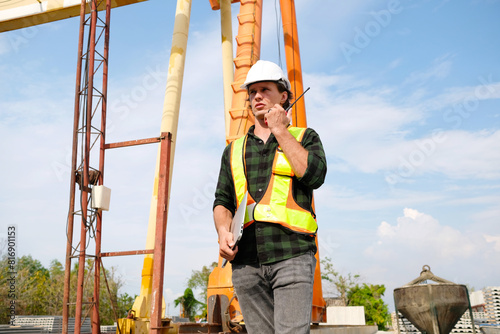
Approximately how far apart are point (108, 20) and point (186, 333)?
9044 millimetres

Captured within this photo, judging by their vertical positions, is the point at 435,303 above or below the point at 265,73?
below

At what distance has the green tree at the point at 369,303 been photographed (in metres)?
34.0

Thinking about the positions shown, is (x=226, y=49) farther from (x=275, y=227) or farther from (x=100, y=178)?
(x=275, y=227)

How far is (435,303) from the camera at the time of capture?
502 cm

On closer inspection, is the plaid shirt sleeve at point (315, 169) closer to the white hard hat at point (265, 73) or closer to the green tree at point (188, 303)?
the white hard hat at point (265, 73)

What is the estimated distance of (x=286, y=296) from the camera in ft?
5.19

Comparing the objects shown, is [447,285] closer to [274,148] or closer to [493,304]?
[274,148]

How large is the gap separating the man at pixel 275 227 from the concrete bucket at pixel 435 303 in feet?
12.9

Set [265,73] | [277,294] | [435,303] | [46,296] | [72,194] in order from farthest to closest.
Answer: [46,296], [72,194], [435,303], [265,73], [277,294]

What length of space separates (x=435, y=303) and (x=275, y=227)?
409 cm

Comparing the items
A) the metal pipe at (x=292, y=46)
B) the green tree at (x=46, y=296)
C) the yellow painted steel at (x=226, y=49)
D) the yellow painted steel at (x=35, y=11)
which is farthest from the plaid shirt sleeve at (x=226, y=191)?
the green tree at (x=46, y=296)

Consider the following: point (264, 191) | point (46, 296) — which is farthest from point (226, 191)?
point (46, 296)

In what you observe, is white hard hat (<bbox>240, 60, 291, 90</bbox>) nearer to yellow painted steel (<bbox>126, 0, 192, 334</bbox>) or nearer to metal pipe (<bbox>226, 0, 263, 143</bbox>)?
metal pipe (<bbox>226, 0, 263, 143</bbox>)

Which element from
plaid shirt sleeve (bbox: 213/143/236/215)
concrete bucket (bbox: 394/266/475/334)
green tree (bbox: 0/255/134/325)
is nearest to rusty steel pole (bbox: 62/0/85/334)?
concrete bucket (bbox: 394/266/475/334)
